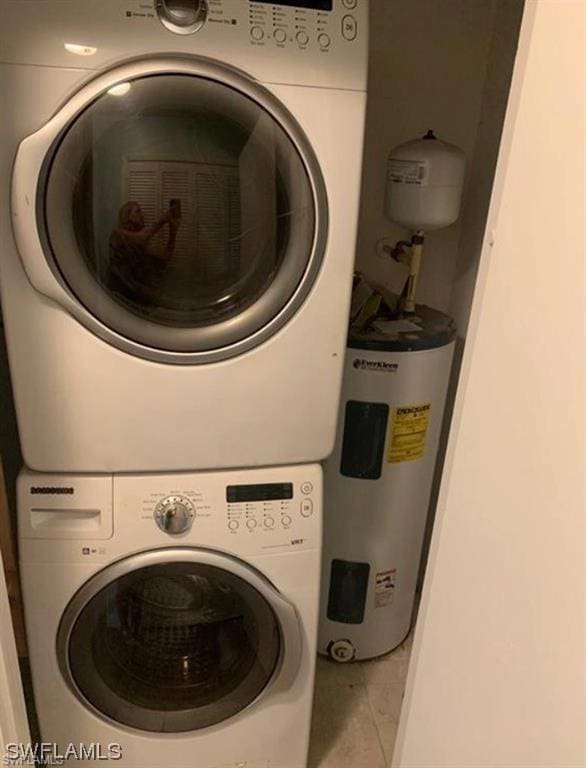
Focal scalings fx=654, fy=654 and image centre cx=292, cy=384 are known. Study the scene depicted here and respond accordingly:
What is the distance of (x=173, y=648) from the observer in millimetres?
1258

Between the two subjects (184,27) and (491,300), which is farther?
(184,27)

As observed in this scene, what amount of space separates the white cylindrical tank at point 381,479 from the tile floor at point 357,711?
0.04 metres

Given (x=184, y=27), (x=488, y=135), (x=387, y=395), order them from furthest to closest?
(x=488, y=135) → (x=387, y=395) → (x=184, y=27)

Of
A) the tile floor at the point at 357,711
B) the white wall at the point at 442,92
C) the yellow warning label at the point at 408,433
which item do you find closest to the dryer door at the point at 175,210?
the yellow warning label at the point at 408,433

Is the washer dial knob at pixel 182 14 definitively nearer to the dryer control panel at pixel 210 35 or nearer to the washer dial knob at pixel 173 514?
the dryer control panel at pixel 210 35

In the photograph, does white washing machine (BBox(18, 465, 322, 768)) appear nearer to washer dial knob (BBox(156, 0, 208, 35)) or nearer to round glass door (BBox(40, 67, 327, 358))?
round glass door (BBox(40, 67, 327, 358))

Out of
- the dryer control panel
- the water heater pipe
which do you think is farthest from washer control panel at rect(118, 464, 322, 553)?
the dryer control panel

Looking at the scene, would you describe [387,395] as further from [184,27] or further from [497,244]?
[184,27]

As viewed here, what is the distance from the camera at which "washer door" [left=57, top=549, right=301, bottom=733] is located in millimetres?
1155

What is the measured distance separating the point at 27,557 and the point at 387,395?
0.77m

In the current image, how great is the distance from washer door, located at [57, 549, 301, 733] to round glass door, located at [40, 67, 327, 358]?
42 centimetres

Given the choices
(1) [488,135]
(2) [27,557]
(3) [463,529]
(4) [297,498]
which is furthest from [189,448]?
(1) [488,135]

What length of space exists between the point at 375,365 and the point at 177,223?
547 mm

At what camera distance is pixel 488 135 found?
156 cm
